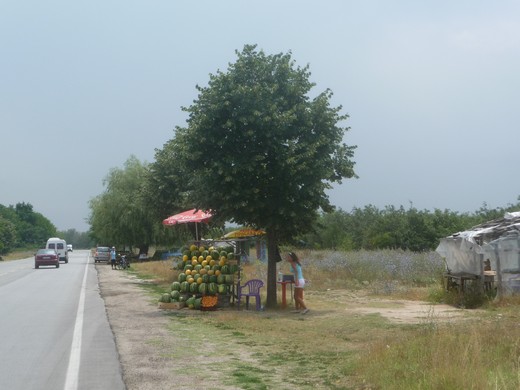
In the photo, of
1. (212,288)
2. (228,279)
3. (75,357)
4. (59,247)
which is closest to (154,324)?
(212,288)

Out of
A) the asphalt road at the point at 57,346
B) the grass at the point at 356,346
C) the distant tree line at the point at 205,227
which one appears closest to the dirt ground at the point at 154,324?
the asphalt road at the point at 57,346

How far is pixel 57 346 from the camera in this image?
13219mm

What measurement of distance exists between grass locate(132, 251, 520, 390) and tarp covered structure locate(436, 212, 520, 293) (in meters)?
1.04

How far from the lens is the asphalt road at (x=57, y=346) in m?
9.87

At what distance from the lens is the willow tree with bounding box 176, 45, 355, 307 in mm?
→ 19078

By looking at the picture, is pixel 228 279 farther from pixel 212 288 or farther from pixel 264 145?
pixel 264 145

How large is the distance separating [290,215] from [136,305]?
6.41 meters

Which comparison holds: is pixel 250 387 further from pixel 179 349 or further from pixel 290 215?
pixel 290 215

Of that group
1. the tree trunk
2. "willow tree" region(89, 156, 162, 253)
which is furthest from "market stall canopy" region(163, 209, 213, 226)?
"willow tree" region(89, 156, 162, 253)

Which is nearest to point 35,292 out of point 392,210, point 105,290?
point 105,290

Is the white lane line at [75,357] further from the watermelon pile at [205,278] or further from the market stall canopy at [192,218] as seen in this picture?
the market stall canopy at [192,218]

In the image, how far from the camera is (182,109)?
20.2 metres

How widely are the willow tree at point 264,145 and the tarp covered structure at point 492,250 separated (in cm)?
450

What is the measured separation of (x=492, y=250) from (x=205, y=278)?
27.3 ft
